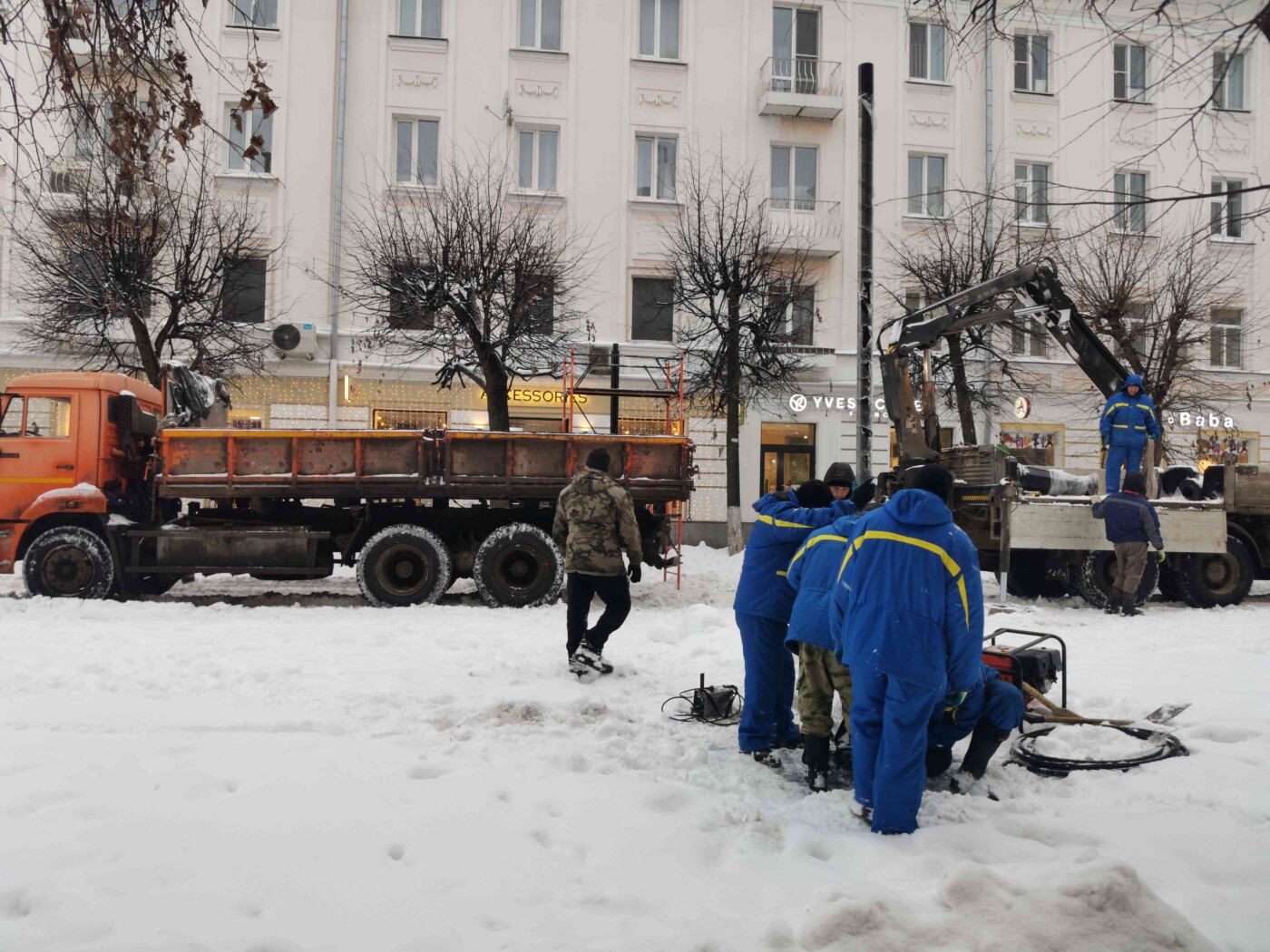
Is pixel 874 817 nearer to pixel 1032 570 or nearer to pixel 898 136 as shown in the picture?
pixel 1032 570

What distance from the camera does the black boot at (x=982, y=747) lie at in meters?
4.39

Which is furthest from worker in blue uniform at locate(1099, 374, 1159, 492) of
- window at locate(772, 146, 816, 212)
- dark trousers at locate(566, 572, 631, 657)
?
window at locate(772, 146, 816, 212)

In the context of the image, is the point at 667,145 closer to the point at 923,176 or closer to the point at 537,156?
the point at 537,156

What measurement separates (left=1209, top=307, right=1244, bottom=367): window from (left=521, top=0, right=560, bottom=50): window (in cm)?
1694

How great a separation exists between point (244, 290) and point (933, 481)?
17.4m

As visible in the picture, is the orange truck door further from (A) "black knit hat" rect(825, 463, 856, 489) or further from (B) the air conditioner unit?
(A) "black knit hat" rect(825, 463, 856, 489)

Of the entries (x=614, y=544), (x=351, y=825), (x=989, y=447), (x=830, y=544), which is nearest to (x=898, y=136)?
(x=989, y=447)

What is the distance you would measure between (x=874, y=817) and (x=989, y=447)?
7959 millimetres

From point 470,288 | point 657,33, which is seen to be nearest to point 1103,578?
point 470,288

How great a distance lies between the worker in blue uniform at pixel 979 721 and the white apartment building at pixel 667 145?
16.2m

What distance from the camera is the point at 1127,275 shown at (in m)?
18.0

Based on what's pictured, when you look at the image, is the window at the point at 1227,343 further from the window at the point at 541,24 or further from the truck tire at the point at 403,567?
the truck tire at the point at 403,567

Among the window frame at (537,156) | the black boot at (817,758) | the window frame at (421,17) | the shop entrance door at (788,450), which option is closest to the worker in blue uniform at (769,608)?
the black boot at (817,758)

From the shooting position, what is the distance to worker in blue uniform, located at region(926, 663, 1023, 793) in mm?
4277
